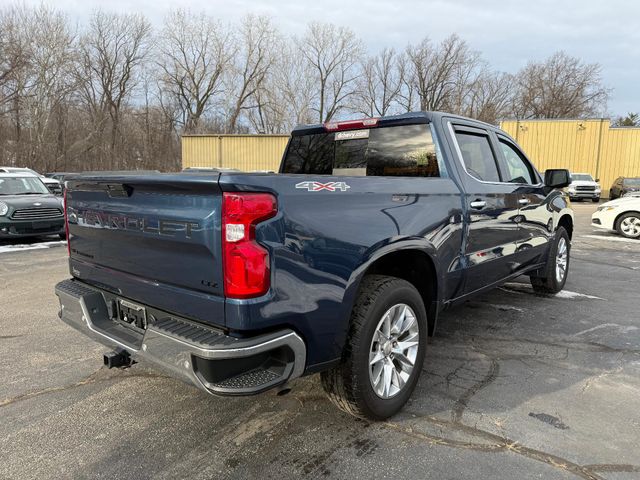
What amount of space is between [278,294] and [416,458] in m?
1.23

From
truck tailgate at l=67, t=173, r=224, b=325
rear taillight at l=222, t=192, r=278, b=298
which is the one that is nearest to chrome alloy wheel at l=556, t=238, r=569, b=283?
rear taillight at l=222, t=192, r=278, b=298

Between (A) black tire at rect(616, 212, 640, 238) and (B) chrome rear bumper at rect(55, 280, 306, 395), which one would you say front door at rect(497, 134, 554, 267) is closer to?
(B) chrome rear bumper at rect(55, 280, 306, 395)

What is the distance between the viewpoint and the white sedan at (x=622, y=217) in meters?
12.0

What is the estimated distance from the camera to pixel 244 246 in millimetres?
2166

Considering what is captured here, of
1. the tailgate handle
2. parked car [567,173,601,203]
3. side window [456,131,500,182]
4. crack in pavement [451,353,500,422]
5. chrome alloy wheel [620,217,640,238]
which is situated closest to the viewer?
the tailgate handle

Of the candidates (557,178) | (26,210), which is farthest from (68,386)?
(26,210)

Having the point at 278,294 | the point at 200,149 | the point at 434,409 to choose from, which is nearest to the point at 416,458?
the point at 434,409

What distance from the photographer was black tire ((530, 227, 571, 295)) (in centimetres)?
570

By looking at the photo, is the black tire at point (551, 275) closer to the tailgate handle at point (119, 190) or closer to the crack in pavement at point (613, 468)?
the crack in pavement at point (613, 468)

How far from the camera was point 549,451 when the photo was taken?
104 inches

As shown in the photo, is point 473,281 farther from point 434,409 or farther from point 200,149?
point 200,149

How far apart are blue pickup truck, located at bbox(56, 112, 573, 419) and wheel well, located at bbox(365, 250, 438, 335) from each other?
0.03 ft

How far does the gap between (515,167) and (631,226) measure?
9.50 metres

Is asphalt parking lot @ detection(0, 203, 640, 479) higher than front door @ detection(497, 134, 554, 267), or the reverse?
front door @ detection(497, 134, 554, 267)
